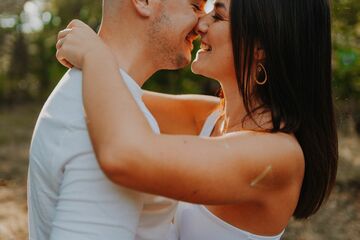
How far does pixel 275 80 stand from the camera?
Answer: 7.12ft

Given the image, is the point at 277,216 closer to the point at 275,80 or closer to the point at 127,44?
the point at 275,80

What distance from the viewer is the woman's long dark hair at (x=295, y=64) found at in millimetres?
2109

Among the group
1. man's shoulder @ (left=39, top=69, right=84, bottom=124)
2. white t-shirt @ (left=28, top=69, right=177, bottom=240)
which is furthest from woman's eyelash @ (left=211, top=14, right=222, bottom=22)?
man's shoulder @ (left=39, top=69, right=84, bottom=124)

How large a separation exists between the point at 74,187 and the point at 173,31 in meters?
0.76

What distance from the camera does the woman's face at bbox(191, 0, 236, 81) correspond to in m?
2.21

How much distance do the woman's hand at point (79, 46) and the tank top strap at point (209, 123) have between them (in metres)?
0.82

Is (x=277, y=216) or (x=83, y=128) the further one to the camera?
(x=277, y=216)

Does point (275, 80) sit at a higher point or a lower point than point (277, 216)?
higher

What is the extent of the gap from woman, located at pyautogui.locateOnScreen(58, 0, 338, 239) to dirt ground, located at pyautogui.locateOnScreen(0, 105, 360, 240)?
139 inches

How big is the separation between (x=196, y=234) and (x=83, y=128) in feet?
2.41

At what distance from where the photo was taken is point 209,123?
8.72 feet

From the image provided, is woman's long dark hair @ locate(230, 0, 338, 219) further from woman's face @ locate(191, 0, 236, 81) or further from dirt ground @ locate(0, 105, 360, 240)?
dirt ground @ locate(0, 105, 360, 240)

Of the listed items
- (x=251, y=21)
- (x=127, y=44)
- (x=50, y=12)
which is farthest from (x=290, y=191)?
(x=50, y=12)

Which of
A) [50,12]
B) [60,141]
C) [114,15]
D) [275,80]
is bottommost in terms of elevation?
[50,12]
